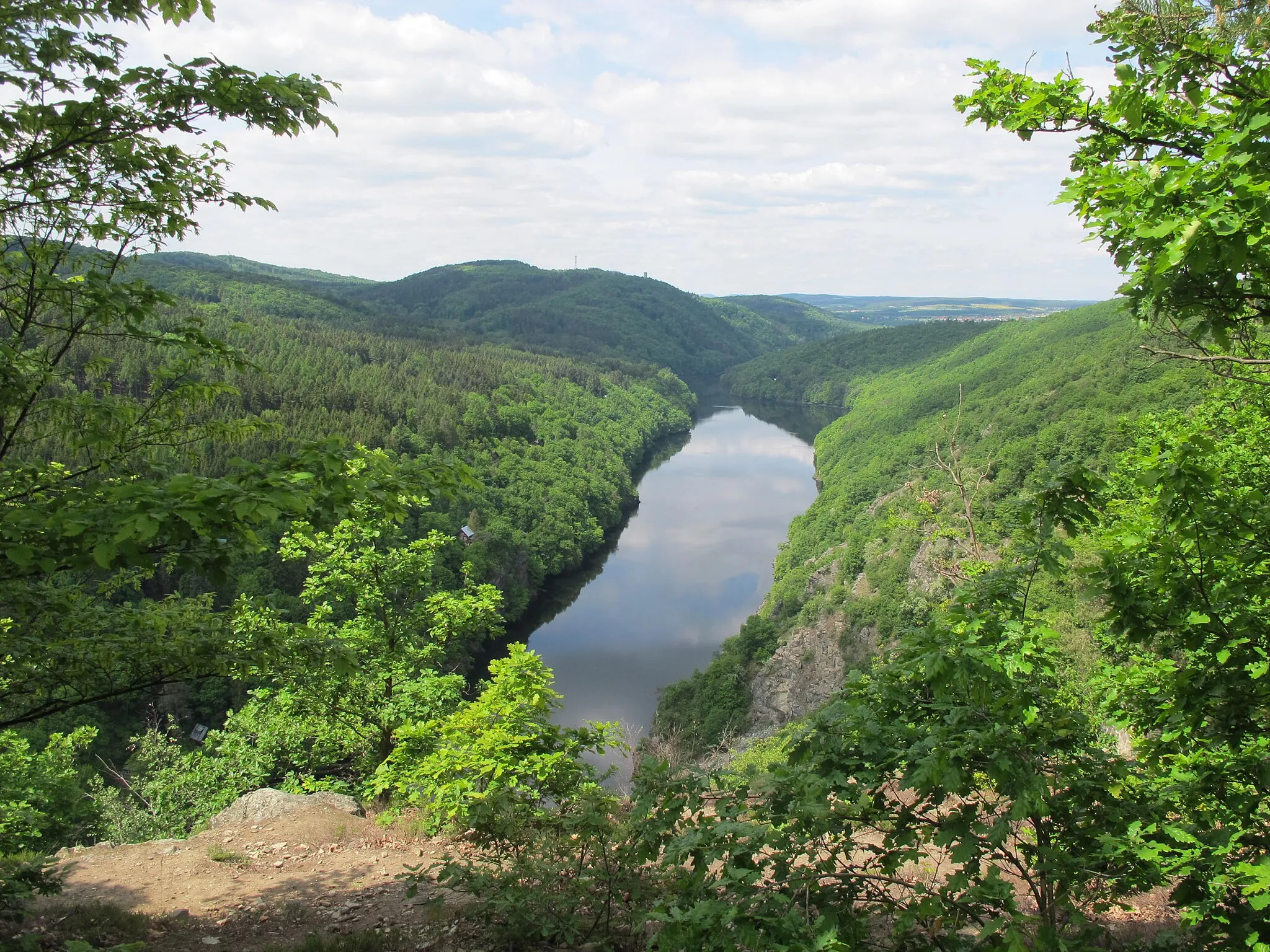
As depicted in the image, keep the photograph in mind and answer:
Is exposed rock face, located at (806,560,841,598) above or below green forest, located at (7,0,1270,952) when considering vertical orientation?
below

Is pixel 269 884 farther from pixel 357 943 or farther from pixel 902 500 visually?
pixel 902 500

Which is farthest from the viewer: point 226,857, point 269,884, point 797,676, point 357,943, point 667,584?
point 667,584

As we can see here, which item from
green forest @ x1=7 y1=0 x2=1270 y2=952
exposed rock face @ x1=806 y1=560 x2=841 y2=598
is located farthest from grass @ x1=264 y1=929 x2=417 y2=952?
exposed rock face @ x1=806 y1=560 x2=841 y2=598

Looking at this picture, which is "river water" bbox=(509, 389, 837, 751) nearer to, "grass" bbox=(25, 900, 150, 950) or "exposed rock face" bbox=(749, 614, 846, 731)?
"exposed rock face" bbox=(749, 614, 846, 731)

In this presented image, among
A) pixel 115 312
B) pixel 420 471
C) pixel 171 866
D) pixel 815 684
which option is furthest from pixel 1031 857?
pixel 815 684

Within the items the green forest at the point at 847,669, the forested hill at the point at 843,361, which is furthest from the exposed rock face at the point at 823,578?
the forested hill at the point at 843,361

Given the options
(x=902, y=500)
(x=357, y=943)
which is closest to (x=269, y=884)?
(x=357, y=943)
